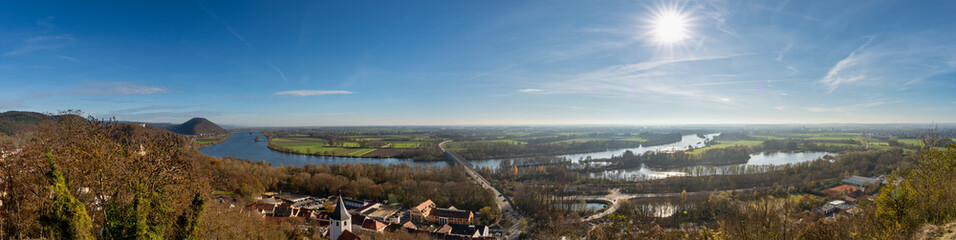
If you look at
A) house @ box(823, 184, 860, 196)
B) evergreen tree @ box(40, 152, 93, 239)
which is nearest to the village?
evergreen tree @ box(40, 152, 93, 239)

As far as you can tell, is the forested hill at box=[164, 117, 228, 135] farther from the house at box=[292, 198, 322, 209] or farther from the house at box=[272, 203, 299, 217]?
the house at box=[272, 203, 299, 217]

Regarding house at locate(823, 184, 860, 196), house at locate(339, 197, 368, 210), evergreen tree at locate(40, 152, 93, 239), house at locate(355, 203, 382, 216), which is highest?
evergreen tree at locate(40, 152, 93, 239)

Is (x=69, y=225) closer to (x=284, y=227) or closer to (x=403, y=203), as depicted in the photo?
(x=284, y=227)

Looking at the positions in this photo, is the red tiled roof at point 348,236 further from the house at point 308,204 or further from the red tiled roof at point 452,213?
the house at point 308,204

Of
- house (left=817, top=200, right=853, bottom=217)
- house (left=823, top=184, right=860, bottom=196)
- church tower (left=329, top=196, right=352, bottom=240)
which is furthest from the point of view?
house (left=823, top=184, right=860, bottom=196)

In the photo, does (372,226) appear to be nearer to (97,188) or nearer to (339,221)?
(339,221)

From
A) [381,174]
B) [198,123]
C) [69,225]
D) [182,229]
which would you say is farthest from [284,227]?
[198,123]

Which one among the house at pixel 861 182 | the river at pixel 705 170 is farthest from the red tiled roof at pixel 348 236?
the house at pixel 861 182
